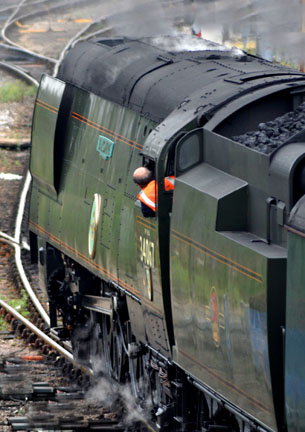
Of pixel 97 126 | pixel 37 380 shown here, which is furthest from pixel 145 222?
pixel 37 380

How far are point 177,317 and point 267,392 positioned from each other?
68.1 inches

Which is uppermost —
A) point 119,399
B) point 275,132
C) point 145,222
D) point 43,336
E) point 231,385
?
point 275,132

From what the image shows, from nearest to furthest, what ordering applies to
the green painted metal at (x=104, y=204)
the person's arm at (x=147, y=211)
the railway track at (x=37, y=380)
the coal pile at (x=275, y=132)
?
the coal pile at (x=275, y=132)
the person's arm at (x=147, y=211)
the green painted metal at (x=104, y=204)
the railway track at (x=37, y=380)

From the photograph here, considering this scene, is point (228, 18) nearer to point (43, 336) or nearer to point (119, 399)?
point (43, 336)

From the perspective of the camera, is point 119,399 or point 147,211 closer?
point 147,211

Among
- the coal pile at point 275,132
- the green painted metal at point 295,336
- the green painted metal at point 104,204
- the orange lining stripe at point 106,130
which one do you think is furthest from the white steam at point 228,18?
the green painted metal at point 295,336

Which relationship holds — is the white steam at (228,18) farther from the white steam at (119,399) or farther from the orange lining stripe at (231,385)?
the white steam at (119,399)

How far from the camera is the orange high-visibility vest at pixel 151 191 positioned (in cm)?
1005

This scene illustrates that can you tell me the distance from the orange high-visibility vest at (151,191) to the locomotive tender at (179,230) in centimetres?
6

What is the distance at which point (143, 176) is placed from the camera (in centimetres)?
1029

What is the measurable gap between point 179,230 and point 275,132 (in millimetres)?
1281

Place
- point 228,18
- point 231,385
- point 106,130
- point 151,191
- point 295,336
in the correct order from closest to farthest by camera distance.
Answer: point 295,336
point 231,385
point 151,191
point 106,130
point 228,18

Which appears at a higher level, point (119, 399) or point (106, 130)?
point (106, 130)

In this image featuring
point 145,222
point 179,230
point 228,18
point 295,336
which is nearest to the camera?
point 295,336
